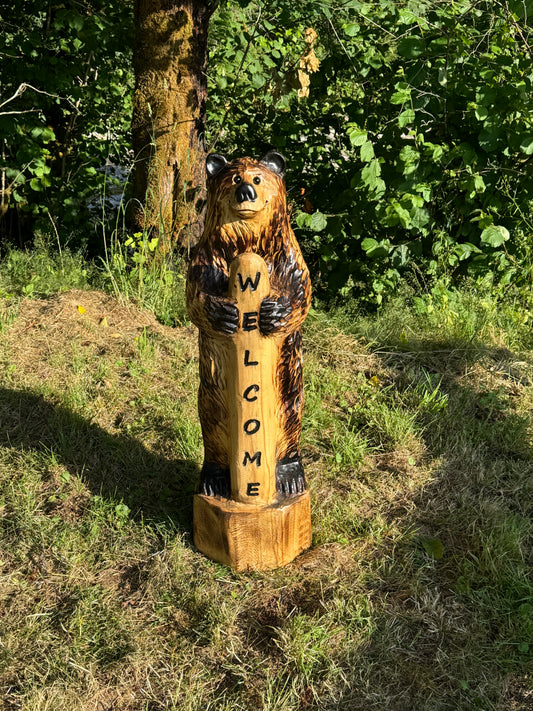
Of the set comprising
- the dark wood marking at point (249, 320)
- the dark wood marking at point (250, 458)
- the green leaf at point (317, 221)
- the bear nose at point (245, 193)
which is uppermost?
the bear nose at point (245, 193)

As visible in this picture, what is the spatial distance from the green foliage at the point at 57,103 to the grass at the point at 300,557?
1.32 m

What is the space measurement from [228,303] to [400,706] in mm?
1578

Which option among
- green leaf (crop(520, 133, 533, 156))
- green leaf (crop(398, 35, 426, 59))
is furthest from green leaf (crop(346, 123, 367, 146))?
green leaf (crop(520, 133, 533, 156))

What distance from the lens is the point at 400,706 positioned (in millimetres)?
2389

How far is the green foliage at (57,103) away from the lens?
15.9 ft

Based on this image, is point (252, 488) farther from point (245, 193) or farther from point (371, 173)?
point (371, 173)

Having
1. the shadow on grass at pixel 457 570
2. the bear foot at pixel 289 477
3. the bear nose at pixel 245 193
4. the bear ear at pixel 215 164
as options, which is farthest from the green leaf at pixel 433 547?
the bear ear at pixel 215 164

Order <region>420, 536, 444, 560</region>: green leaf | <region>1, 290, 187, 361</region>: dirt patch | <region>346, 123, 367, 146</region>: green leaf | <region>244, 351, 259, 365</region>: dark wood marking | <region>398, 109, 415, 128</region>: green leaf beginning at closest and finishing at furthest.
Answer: <region>244, 351, 259, 365</region>: dark wood marking < <region>420, 536, 444, 560</region>: green leaf < <region>346, 123, 367, 146</region>: green leaf < <region>398, 109, 415, 128</region>: green leaf < <region>1, 290, 187, 361</region>: dirt patch

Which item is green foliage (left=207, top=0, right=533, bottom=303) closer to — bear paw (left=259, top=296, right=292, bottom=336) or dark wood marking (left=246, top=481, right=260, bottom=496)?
bear paw (left=259, top=296, right=292, bottom=336)

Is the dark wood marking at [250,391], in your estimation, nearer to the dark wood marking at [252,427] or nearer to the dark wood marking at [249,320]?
the dark wood marking at [252,427]

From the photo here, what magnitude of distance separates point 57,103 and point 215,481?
3.88m

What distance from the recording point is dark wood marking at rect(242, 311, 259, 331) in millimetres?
2461

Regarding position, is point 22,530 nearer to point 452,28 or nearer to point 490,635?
point 490,635

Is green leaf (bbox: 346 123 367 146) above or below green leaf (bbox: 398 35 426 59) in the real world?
below
